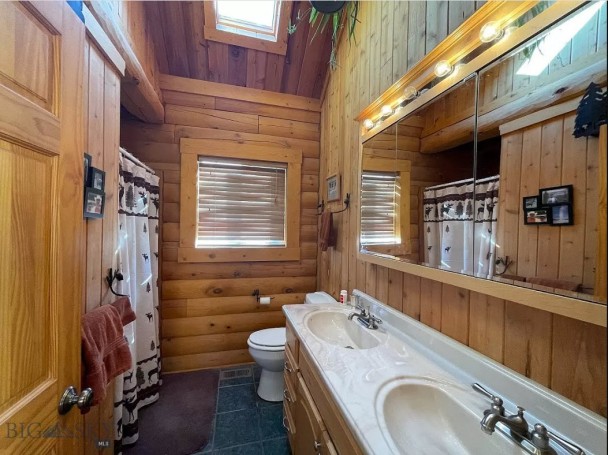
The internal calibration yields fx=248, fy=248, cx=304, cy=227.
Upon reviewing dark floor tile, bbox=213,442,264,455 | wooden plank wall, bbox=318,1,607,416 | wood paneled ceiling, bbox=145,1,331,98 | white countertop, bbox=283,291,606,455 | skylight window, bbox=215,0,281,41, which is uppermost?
skylight window, bbox=215,0,281,41

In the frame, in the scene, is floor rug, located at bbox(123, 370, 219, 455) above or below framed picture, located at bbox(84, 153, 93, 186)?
below

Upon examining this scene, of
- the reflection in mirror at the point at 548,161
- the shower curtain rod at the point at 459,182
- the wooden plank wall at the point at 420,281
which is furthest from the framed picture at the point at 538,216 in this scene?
the wooden plank wall at the point at 420,281

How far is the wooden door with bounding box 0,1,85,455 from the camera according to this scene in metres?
0.55

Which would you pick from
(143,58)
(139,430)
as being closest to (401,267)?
(139,430)

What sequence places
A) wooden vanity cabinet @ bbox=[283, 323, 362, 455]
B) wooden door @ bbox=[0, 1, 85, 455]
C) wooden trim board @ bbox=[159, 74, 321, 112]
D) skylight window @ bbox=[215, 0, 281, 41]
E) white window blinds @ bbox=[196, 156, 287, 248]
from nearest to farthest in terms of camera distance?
1. wooden door @ bbox=[0, 1, 85, 455]
2. wooden vanity cabinet @ bbox=[283, 323, 362, 455]
3. skylight window @ bbox=[215, 0, 281, 41]
4. wooden trim board @ bbox=[159, 74, 321, 112]
5. white window blinds @ bbox=[196, 156, 287, 248]

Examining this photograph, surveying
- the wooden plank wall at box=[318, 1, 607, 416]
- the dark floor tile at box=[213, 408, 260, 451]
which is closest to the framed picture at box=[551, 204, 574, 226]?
the wooden plank wall at box=[318, 1, 607, 416]

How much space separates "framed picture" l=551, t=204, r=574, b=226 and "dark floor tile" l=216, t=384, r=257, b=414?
208 cm

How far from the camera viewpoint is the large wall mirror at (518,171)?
608 millimetres

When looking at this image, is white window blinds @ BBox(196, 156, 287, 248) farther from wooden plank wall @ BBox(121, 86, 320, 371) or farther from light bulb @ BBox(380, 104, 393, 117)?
light bulb @ BBox(380, 104, 393, 117)

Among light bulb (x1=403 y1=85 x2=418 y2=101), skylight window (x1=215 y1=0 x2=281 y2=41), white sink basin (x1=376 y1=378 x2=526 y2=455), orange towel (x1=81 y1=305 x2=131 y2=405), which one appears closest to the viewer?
white sink basin (x1=376 y1=378 x2=526 y2=455)

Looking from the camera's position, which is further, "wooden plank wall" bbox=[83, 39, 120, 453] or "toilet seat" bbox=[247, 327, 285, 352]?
"toilet seat" bbox=[247, 327, 285, 352]

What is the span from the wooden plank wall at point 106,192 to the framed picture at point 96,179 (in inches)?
2.3

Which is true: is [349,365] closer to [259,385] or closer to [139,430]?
[259,385]

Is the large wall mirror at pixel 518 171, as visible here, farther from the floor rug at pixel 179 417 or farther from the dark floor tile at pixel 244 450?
the floor rug at pixel 179 417
